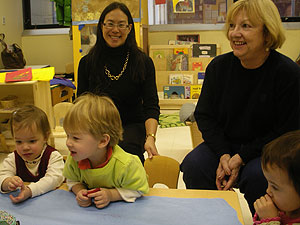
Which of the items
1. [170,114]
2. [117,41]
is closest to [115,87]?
[117,41]

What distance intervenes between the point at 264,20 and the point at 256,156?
58 centimetres

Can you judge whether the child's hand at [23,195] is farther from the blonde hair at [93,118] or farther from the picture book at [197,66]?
the picture book at [197,66]

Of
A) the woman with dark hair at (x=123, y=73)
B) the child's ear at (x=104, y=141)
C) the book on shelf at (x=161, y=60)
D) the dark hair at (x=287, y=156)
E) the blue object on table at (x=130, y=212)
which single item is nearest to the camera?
the dark hair at (x=287, y=156)

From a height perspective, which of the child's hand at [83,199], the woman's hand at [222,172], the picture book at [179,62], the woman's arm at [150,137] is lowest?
the woman's hand at [222,172]

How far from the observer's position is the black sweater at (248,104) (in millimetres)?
1550

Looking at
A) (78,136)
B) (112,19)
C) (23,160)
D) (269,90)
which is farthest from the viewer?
(112,19)

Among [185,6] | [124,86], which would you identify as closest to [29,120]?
[124,86]

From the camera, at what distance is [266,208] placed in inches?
41.6

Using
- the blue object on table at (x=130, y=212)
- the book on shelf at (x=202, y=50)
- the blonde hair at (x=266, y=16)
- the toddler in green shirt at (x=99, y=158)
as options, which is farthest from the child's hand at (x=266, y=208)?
the book on shelf at (x=202, y=50)

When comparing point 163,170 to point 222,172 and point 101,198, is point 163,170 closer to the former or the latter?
point 222,172

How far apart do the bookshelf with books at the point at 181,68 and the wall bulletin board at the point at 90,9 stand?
2.64 ft

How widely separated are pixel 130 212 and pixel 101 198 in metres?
0.11

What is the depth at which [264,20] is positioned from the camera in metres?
1.51

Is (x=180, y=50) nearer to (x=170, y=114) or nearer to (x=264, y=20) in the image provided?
(x=170, y=114)
